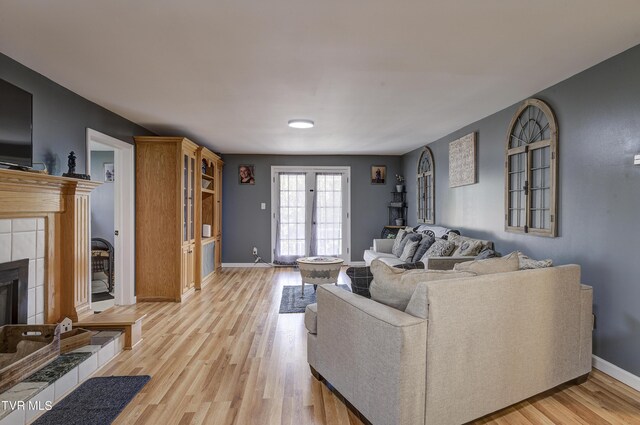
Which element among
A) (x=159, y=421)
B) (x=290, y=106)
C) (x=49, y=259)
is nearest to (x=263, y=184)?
(x=290, y=106)

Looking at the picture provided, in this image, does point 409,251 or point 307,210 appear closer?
point 409,251

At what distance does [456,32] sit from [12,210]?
319 cm

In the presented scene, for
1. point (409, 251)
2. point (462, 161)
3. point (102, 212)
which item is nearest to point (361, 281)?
point (409, 251)

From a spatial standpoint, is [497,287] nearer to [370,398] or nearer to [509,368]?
[509,368]

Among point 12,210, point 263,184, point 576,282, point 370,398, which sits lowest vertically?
point 370,398

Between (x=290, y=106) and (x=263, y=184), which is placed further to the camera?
(x=263, y=184)

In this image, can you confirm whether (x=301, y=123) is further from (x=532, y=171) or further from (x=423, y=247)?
(x=532, y=171)

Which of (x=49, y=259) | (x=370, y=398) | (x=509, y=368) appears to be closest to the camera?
(x=370, y=398)

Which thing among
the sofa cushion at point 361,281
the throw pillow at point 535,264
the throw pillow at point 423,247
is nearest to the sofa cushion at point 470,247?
the throw pillow at point 423,247

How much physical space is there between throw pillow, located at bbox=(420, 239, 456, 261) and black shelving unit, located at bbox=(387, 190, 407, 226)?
8.21 feet

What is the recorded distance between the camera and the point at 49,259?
2840mm

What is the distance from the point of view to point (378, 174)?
7293mm

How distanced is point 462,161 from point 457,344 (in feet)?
11.3

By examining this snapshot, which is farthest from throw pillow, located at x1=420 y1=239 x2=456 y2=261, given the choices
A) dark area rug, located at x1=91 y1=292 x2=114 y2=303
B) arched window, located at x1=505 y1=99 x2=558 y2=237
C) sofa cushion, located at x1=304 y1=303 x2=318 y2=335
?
dark area rug, located at x1=91 y1=292 x2=114 y2=303
